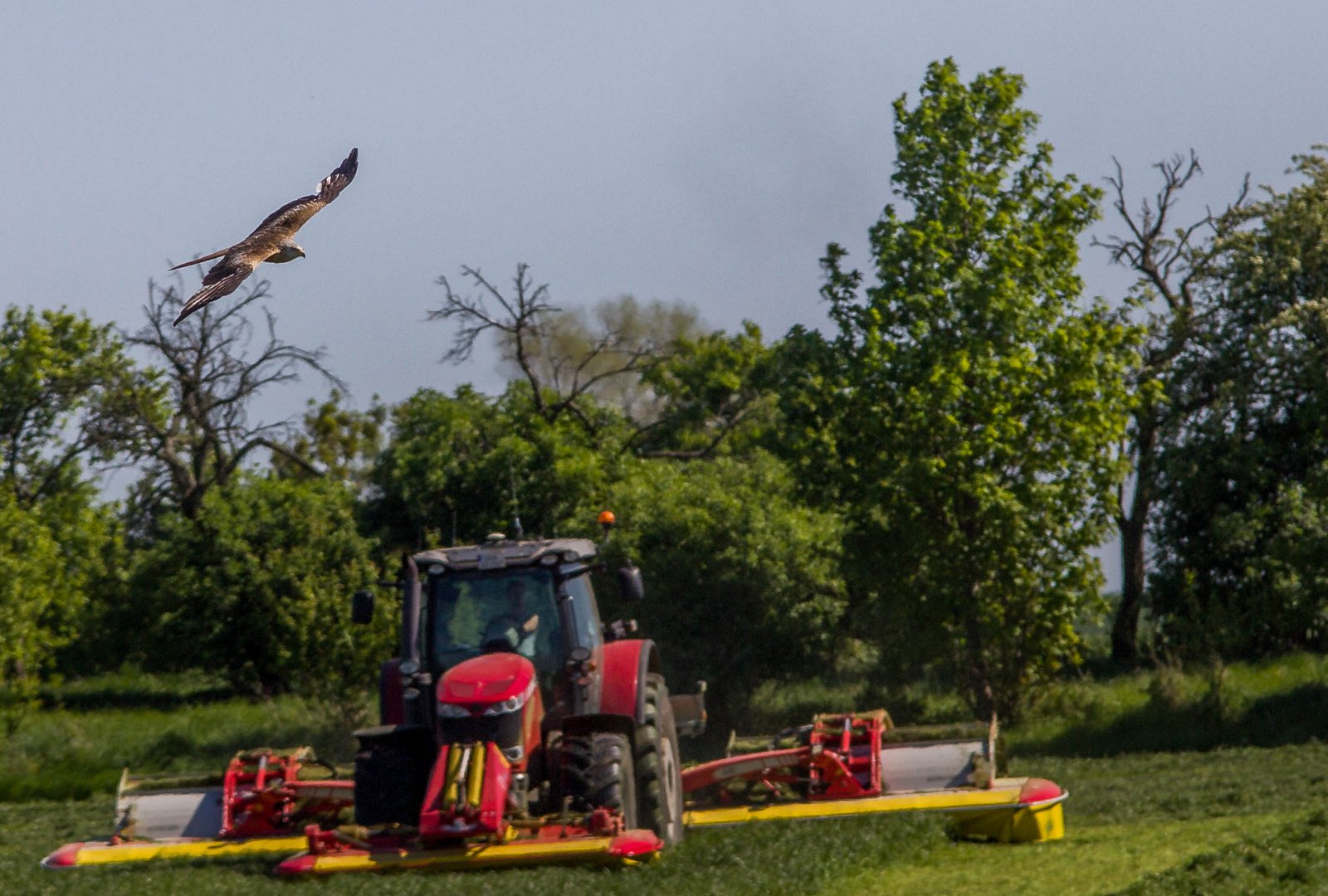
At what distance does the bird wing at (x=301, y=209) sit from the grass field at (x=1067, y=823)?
367 cm

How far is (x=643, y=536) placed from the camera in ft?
89.2

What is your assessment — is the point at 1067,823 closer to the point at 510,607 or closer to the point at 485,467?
the point at 510,607

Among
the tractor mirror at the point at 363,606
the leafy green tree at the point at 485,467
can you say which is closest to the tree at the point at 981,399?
the leafy green tree at the point at 485,467

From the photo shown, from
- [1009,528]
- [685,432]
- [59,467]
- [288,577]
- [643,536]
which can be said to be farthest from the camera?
[685,432]

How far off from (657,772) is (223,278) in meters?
Answer: 4.85

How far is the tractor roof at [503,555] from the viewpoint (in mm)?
12055

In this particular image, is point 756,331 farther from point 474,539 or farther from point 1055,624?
point 1055,624

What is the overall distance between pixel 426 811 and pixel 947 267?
13640mm

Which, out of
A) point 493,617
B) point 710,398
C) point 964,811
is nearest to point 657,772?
point 493,617

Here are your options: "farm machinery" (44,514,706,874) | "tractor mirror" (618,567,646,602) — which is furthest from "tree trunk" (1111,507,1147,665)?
"tractor mirror" (618,567,646,602)

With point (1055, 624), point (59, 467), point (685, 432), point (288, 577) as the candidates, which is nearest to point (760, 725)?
point (1055, 624)

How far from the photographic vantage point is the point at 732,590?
26.6m

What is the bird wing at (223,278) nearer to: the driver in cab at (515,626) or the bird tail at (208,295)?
the bird tail at (208,295)

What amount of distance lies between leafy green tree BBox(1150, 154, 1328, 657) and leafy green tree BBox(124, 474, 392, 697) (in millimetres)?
13284
